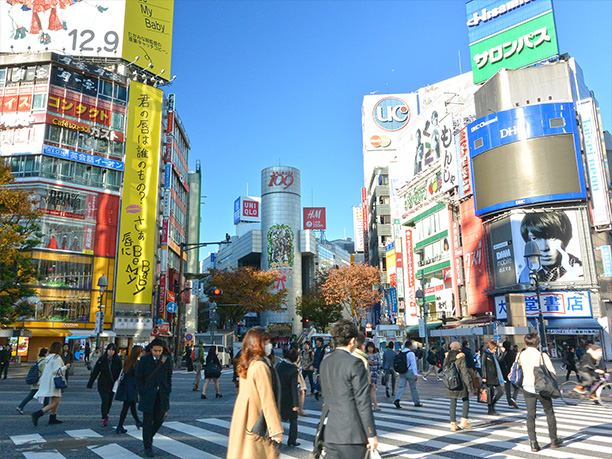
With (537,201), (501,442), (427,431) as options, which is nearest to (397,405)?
(427,431)

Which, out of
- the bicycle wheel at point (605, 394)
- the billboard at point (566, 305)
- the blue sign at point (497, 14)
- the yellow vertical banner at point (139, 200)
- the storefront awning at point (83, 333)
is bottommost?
the bicycle wheel at point (605, 394)

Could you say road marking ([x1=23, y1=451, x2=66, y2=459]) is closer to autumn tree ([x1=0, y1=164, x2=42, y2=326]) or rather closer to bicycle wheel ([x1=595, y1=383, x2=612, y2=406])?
bicycle wheel ([x1=595, y1=383, x2=612, y2=406])

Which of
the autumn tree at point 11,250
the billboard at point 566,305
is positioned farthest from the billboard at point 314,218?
the autumn tree at point 11,250

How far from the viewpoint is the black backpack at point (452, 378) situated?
9.42m

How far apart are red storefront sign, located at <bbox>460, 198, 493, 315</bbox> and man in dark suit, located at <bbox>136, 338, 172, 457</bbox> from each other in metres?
40.1

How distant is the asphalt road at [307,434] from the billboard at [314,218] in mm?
106364

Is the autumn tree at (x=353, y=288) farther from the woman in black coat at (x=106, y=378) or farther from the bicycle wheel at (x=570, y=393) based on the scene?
the woman in black coat at (x=106, y=378)

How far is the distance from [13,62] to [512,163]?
41.4 meters

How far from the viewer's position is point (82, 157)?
136 feet

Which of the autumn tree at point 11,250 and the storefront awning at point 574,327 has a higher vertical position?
the autumn tree at point 11,250

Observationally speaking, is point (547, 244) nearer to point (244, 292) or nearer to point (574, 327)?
point (574, 327)

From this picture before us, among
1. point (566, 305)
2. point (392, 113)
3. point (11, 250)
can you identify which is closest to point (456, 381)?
point (11, 250)

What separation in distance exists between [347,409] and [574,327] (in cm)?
3921

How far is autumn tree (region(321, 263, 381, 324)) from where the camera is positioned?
194 ft
